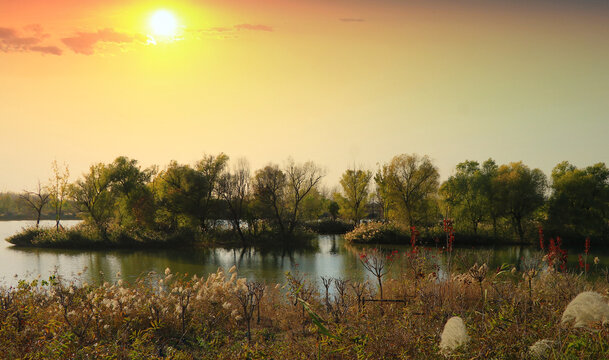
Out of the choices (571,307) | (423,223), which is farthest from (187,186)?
(571,307)

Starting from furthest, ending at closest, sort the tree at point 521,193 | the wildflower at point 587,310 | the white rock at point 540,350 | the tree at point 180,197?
the tree at point 180,197, the tree at point 521,193, the wildflower at point 587,310, the white rock at point 540,350

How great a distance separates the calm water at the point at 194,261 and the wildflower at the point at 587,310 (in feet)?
45.4

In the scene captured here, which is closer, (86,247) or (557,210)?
(86,247)

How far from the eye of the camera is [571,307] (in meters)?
4.91

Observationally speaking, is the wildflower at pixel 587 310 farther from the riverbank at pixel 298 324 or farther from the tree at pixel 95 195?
the tree at pixel 95 195

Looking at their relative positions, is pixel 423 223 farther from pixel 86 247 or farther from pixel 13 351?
pixel 13 351

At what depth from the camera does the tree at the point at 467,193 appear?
131ft

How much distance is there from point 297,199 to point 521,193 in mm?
20607

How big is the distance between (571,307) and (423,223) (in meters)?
36.8

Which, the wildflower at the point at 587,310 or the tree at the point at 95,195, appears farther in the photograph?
the tree at the point at 95,195

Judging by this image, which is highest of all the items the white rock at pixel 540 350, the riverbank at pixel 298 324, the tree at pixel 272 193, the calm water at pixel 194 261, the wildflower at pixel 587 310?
the tree at pixel 272 193

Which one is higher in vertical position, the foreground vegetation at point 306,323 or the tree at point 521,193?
the tree at point 521,193

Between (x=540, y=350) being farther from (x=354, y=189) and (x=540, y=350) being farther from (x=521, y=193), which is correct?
(x=354, y=189)

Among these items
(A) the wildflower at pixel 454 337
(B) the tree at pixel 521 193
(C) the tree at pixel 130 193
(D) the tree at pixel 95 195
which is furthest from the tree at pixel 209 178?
(A) the wildflower at pixel 454 337
